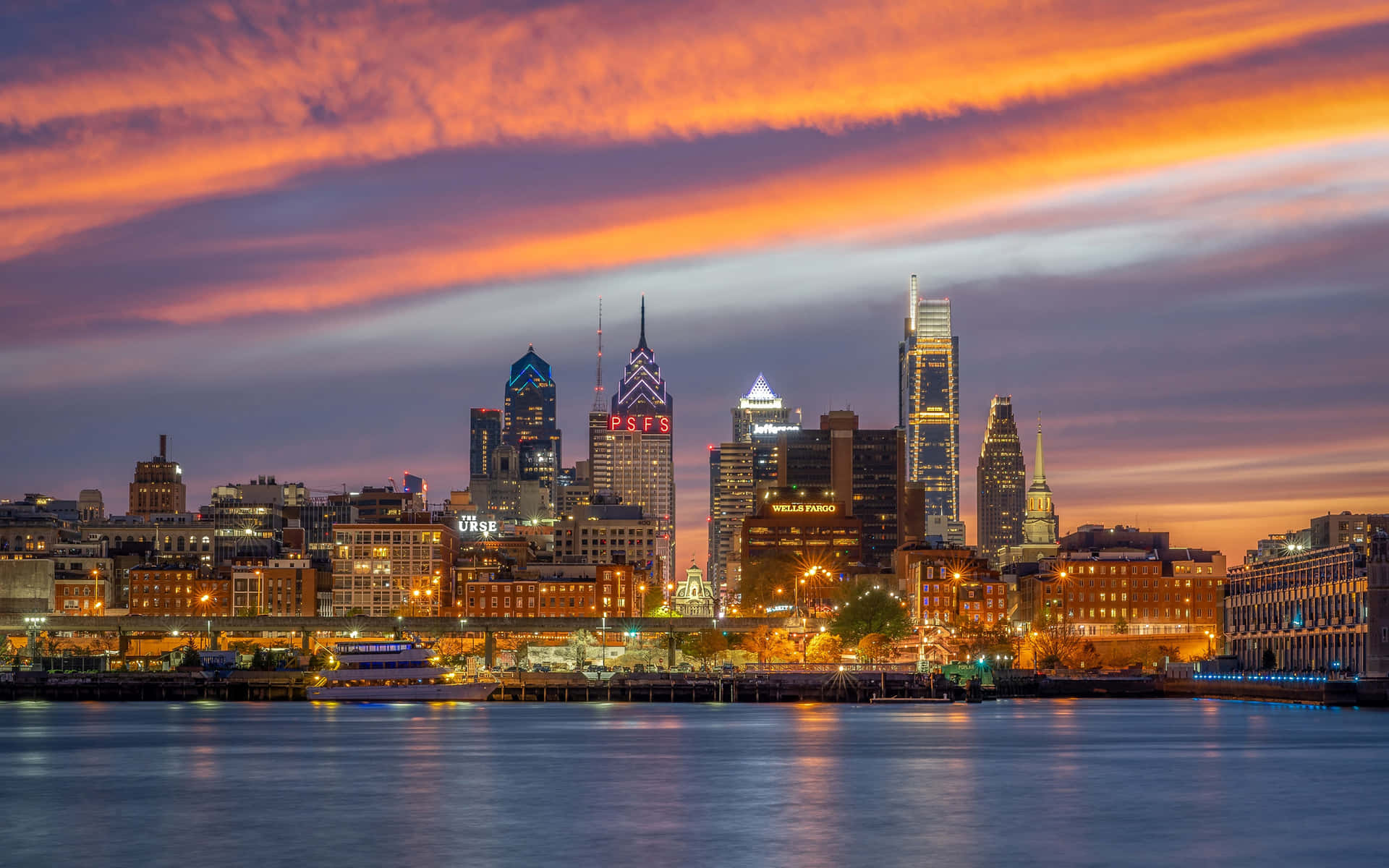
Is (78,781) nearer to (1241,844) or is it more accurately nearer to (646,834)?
→ (646,834)

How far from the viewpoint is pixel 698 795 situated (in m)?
92.4

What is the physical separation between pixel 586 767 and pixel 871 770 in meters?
16.3

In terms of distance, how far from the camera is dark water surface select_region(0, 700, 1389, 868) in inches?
2827

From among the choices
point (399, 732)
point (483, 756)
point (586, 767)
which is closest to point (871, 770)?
point (586, 767)

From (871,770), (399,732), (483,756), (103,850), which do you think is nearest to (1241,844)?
(871,770)

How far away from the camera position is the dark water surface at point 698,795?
236 ft

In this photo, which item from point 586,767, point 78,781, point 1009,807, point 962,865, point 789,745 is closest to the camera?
point 962,865

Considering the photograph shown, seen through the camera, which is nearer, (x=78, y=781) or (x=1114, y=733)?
(x=78, y=781)

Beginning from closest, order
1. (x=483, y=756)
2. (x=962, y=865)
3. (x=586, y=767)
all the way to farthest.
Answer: (x=962, y=865)
(x=586, y=767)
(x=483, y=756)

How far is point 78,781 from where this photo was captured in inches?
3974

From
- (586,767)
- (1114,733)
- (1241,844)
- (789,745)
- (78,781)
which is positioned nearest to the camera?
(1241,844)

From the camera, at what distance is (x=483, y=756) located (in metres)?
118

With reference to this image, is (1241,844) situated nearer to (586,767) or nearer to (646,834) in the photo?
(646,834)

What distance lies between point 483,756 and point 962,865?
180 ft
